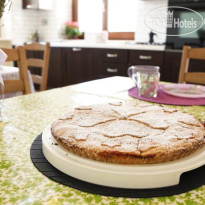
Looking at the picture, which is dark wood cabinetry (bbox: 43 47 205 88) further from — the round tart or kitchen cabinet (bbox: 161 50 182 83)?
the round tart

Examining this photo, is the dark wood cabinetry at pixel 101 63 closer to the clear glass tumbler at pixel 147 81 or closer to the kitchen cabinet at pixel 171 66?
the kitchen cabinet at pixel 171 66

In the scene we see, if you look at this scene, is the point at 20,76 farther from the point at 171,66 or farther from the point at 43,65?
the point at 171,66

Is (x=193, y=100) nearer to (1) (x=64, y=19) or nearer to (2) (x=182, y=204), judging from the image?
(2) (x=182, y=204)

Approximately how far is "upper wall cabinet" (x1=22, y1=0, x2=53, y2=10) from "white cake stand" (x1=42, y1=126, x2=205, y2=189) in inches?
171

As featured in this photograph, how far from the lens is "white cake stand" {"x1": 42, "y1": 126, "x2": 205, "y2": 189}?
0.49m

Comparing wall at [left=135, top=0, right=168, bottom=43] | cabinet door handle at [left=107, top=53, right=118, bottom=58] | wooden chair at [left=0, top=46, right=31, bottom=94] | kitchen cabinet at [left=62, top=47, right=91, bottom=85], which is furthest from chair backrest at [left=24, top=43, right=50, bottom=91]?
wall at [left=135, top=0, right=168, bottom=43]

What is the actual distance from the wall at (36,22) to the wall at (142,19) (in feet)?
4.75

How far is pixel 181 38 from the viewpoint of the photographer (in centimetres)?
337

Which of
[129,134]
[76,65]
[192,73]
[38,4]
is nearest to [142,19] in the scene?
[76,65]

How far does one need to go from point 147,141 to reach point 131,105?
337 mm

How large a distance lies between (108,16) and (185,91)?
360cm

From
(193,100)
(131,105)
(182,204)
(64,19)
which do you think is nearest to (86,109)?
(131,105)

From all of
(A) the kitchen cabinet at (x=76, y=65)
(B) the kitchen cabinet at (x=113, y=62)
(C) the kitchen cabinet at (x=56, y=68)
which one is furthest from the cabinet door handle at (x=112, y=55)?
(C) the kitchen cabinet at (x=56, y=68)

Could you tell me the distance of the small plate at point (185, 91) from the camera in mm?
1197
